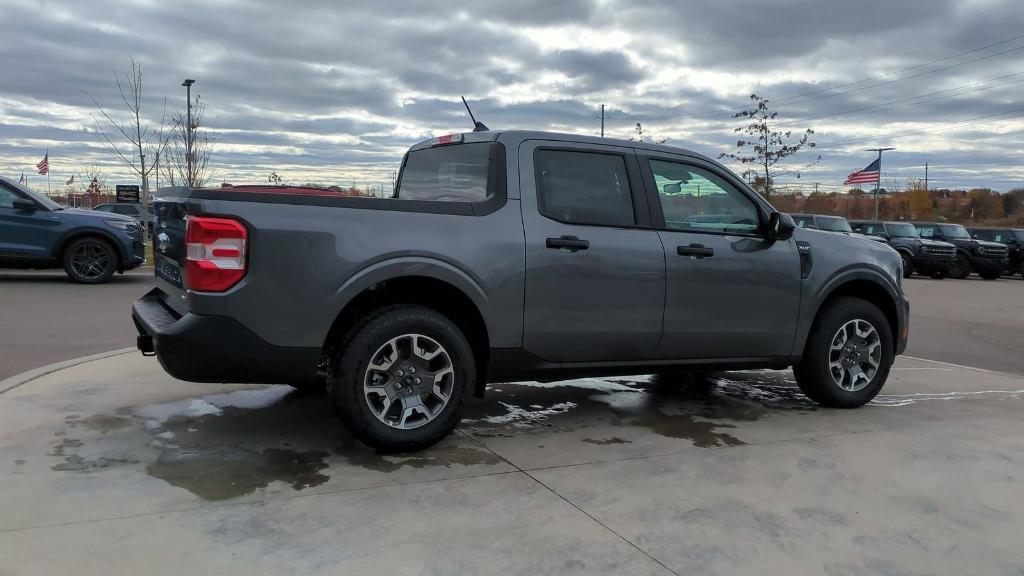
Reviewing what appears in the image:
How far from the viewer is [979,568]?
3.15m

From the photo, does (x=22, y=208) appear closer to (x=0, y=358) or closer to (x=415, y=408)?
(x=0, y=358)

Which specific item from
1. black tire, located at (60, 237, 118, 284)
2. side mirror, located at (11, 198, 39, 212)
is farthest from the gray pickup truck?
side mirror, located at (11, 198, 39, 212)

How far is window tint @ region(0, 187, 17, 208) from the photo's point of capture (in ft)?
40.8

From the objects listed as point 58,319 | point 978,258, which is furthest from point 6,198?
point 978,258

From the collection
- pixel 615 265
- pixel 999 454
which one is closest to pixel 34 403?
pixel 615 265

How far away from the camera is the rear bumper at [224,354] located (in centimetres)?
390

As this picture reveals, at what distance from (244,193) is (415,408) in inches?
57.9

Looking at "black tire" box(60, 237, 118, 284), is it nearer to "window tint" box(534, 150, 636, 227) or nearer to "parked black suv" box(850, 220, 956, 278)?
"window tint" box(534, 150, 636, 227)

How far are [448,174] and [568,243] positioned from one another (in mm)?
1009

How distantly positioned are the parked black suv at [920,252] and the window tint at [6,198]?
21.8 metres

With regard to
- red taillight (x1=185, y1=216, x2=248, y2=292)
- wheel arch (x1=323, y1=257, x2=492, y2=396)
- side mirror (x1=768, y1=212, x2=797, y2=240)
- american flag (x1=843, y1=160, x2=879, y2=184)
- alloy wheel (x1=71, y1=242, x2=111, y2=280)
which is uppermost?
american flag (x1=843, y1=160, x2=879, y2=184)

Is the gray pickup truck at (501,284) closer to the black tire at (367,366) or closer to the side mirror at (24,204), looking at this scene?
the black tire at (367,366)

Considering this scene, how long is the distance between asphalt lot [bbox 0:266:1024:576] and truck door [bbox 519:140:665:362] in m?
0.64

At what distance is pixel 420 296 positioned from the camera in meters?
4.50
